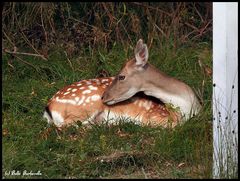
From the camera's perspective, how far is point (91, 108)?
24.5 ft

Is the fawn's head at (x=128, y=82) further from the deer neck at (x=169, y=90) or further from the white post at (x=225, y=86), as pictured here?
the white post at (x=225, y=86)

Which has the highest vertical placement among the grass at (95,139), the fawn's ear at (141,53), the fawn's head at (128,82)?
the fawn's ear at (141,53)

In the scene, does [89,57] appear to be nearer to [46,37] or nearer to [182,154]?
[46,37]

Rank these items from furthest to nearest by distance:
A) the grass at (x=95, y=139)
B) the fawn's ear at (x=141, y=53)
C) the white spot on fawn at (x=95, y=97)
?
the white spot on fawn at (x=95, y=97) → the fawn's ear at (x=141, y=53) → the grass at (x=95, y=139)

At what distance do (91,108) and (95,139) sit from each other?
2.70 feet

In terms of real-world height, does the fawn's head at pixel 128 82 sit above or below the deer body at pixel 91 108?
above

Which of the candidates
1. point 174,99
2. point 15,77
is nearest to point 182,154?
point 174,99

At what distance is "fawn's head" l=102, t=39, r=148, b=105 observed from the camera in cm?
743

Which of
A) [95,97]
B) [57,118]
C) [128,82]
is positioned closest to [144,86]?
[128,82]

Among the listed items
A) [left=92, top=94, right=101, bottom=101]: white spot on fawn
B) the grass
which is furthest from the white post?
[left=92, top=94, right=101, bottom=101]: white spot on fawn

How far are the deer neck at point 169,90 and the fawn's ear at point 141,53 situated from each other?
10cm

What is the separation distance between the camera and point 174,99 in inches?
291

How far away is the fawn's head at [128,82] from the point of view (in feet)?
24.4

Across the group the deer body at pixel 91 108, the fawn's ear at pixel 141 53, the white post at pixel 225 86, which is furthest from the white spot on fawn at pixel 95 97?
the white post at pixel 225 86
